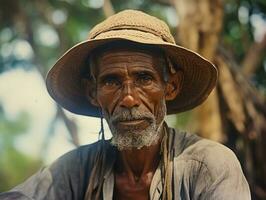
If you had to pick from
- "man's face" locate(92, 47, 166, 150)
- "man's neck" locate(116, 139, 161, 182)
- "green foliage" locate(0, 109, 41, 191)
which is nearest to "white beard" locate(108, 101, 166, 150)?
Answer: "man's face" locate(92, 47, 166, 150)

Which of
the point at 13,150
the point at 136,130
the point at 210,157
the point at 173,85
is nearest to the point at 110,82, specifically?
the point at 136,130

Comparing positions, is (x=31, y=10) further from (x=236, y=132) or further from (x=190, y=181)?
(x=190, y=181)

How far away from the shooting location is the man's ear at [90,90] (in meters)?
3.08

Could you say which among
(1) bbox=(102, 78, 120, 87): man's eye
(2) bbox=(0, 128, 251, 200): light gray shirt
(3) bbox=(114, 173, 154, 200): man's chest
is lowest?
(3) bbox=(114, 173, 154, 200): man's chest

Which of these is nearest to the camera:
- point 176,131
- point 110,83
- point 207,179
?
point 207,179

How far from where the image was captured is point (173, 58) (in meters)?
3.00

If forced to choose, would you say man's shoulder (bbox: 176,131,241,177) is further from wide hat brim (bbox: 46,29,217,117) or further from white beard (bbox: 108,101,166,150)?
wide hat brim (bbox: 46,29,217,117)

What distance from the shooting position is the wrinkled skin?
278 centimetres

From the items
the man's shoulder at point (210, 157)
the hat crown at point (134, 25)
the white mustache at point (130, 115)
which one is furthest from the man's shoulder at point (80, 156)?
the hat crown at point (134, 25)

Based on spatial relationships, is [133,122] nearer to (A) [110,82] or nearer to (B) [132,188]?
(A) [110,82]

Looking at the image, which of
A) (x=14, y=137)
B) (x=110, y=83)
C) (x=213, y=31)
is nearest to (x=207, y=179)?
(x=110, y=83)

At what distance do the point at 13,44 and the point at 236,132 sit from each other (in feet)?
17.6

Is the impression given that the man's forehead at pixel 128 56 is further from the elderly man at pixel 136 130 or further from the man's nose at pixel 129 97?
the man's nose at pixel 129 97

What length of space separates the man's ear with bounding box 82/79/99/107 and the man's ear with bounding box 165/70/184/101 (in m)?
0.37
